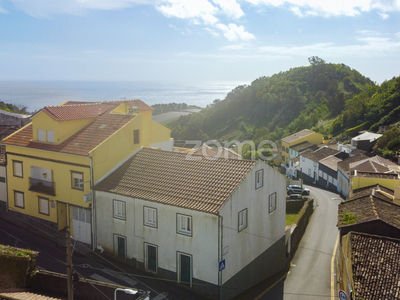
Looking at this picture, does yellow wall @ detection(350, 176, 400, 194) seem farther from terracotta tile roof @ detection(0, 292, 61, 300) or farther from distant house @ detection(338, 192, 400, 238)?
terracotta tile roof @ detection(0, 292, 61, 300)

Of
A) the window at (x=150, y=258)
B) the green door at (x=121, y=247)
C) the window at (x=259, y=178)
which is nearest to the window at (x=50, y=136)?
the green door at (x=121, y=247)

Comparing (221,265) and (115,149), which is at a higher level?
(115,149)

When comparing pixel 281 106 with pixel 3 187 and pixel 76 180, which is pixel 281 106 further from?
pixel 76 180

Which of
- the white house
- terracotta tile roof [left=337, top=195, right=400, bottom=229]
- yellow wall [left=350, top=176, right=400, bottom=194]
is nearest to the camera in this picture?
the white house

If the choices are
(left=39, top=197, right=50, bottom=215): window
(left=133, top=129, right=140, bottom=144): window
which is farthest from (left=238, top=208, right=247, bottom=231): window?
(left=39, top=197, right=50, bottom=215): window

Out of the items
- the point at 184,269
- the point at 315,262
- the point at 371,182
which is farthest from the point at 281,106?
the point at 184,269
